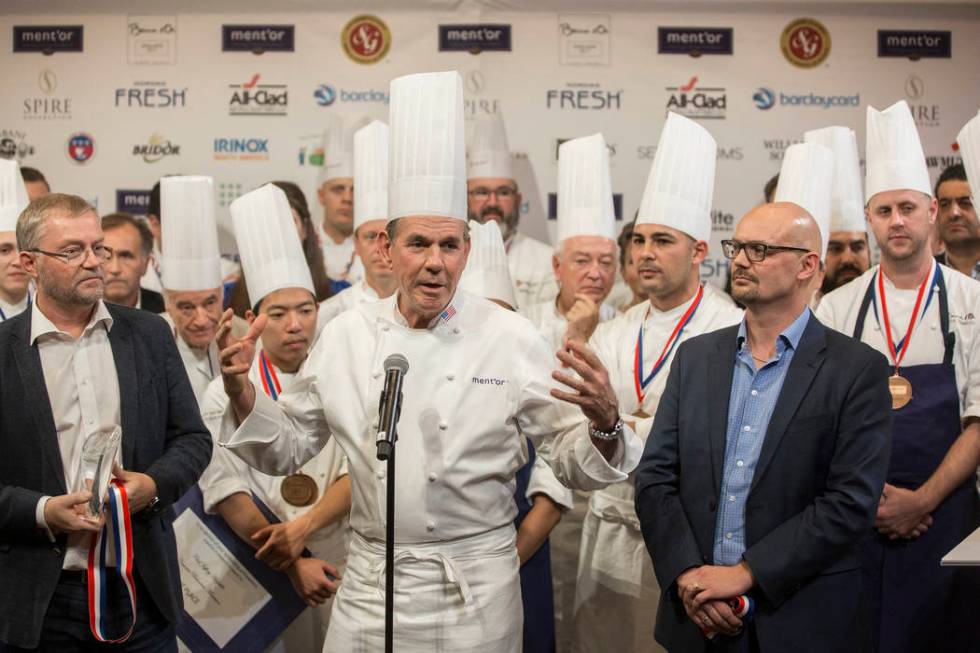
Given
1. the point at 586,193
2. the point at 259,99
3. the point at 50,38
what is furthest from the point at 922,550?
the point at 50,38

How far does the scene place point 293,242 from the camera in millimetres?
3877

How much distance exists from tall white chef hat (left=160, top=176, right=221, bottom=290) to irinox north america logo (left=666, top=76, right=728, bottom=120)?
8.29 feet

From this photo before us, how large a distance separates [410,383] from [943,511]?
6.13 ft

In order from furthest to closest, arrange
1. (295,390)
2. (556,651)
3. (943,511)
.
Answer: (556,651), (943,511), (295,390)

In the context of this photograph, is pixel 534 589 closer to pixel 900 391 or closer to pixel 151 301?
pixel 900 391

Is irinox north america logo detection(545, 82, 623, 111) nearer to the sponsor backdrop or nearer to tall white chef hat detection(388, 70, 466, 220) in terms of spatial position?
the sponsor backdrop

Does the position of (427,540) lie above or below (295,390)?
below

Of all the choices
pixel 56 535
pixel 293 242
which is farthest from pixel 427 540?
pixel 293 242

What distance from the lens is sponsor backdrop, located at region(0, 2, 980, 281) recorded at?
5609 millimetres

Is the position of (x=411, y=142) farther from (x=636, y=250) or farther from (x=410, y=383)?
(x=636, y=250)

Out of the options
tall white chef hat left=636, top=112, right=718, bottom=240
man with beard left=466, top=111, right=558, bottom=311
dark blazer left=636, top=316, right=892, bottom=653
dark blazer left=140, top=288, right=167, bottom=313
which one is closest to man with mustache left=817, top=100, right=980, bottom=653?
tall white chef hat left=636, top=112, right=718, bottom=240

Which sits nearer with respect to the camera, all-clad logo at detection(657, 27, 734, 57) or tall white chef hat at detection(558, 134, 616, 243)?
tall white chef hat at detection(558, 134, 616, 243)

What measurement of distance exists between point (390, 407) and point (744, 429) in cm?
110

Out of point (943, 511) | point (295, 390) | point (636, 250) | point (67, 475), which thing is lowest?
point (943, 511)
